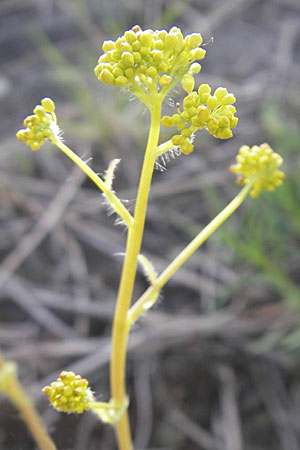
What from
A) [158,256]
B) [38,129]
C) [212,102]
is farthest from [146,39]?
[158,256]

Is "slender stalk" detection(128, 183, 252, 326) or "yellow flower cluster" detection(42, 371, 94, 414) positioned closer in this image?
"yellow flower cluster" detection(42, 371, 94, 414)

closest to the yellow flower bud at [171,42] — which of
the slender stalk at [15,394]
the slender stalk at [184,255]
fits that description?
the slender stalk at [184,255]

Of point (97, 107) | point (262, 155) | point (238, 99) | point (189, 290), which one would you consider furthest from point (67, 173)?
point (262, 155)

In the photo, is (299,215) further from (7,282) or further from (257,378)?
(7,282)

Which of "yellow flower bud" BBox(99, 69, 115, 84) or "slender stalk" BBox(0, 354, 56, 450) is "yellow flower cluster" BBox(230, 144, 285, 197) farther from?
"slender stalk" BBox(0, 354, 56, 450)

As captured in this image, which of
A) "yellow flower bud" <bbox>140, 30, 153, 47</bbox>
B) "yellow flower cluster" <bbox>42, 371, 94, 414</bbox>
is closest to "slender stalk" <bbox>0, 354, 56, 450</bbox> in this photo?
"yellow flower cluster" <bbox>42, 371, 94, 414</bbox>

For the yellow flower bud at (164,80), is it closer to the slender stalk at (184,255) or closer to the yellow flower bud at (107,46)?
the yellow flower bud at (107,46)
